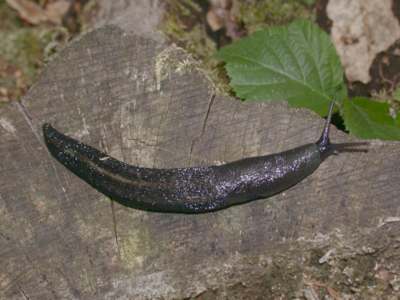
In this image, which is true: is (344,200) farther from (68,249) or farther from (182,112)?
(68,249)

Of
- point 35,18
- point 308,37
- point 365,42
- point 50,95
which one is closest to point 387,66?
point 365,42

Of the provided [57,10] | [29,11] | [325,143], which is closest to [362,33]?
[325,143]

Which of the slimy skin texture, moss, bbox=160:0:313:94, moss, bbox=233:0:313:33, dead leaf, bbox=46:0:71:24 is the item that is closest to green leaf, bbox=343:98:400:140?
the slimy skin texture

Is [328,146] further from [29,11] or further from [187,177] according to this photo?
[29,11]

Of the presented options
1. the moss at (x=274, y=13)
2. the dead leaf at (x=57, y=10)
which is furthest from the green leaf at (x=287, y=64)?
the dead leaf at (x=57, y=10)

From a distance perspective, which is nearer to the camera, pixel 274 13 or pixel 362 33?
pixel 362 33
